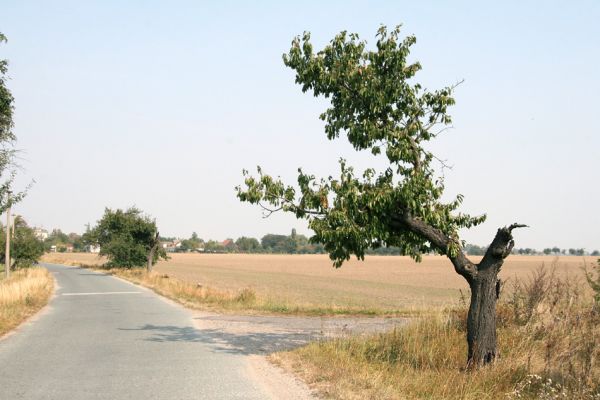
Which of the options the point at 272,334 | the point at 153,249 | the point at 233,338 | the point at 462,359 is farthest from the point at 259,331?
the point at 153,249

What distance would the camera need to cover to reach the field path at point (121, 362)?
24.2ft

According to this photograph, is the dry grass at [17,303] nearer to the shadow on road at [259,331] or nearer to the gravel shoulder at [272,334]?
the shadow on road at [259,331]

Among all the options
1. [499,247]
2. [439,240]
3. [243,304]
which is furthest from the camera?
[243,304]

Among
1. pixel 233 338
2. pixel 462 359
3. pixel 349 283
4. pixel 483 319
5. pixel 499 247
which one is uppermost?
pixel 499 247

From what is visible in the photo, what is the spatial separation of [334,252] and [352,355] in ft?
6.07

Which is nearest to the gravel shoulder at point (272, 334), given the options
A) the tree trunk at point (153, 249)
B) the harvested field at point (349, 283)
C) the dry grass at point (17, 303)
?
the harvested field at point (349, 283)

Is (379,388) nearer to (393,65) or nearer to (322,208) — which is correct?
(322,208)

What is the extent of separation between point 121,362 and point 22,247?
38330mm

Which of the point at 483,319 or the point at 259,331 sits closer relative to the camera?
the point at 483,319

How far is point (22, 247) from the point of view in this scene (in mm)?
43156

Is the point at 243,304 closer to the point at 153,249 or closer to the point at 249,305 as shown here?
the point at 249,305

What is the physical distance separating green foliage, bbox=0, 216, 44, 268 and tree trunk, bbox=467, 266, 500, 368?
41.8m

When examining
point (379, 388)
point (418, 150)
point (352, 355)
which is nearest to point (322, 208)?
point (418, 150)

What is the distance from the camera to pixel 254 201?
31.6 feet
